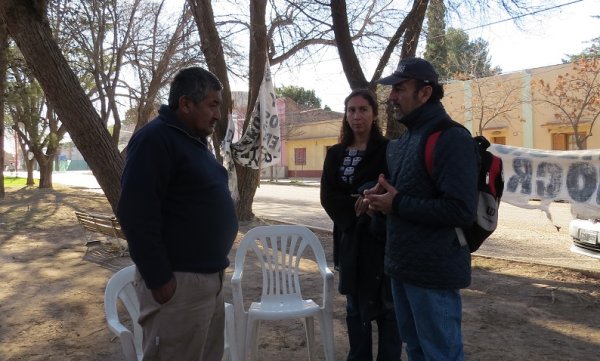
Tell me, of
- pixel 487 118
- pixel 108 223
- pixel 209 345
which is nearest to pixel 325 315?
pixel 209 345

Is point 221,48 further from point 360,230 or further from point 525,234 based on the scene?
point 360,230

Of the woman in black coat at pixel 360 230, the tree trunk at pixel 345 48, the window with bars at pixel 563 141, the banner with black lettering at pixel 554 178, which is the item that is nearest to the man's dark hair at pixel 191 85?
the woman in black coat at pixel 360 230

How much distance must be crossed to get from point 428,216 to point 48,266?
259 inches

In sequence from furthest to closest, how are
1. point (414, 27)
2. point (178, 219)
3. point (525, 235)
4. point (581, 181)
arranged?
point (525, 235)
point (414, 27)
point (581, 181)
point (178, 219)

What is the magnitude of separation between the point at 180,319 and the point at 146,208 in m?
0.48

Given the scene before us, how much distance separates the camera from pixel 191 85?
2.25 metres

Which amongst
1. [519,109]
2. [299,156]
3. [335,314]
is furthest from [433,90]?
[299,156]

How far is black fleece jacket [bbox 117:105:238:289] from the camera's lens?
2.04 m

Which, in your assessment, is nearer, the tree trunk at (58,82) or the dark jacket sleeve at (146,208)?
the dark jacket sleeve at (146,208)

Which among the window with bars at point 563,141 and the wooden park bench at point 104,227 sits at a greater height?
the window with bars at point 563,141

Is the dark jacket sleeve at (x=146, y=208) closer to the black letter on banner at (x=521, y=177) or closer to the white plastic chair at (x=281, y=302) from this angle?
the white plastic chair at (x=281, y=302)

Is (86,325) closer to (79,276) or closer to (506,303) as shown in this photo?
(79,276)

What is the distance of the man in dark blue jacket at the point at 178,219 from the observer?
205 cm

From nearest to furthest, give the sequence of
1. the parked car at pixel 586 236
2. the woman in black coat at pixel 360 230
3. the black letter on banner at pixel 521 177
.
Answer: the woman in black coat at pixel 360 230 → the parked car at pixel 586 236 → the black letter on banner at pixel 521 177
